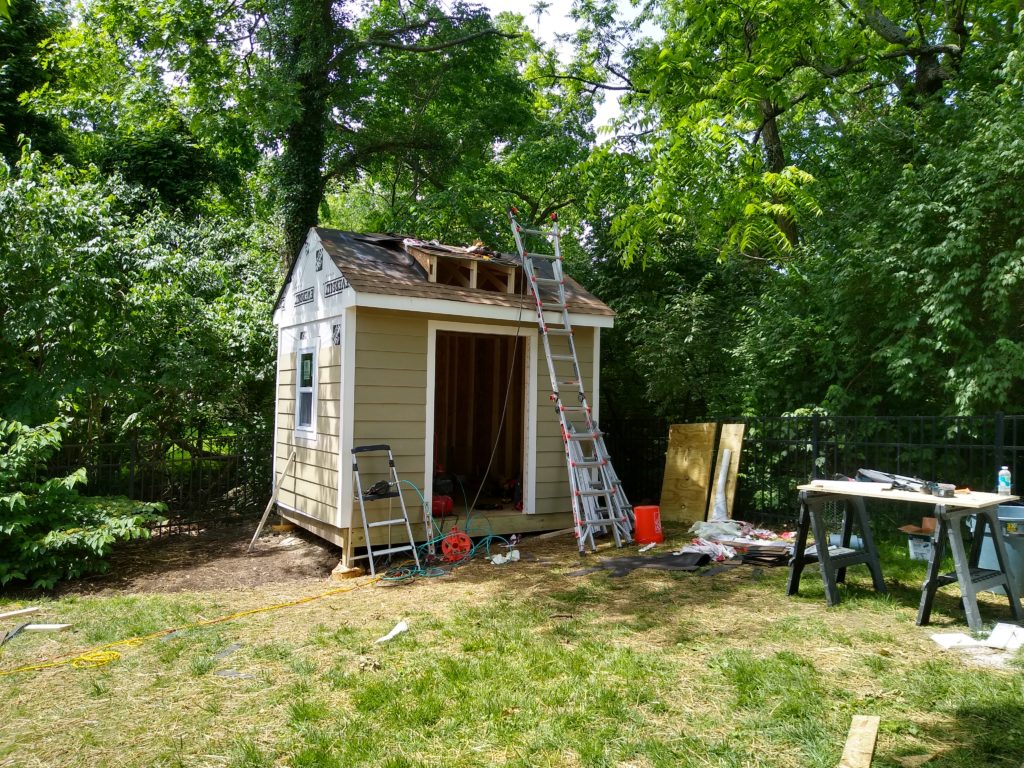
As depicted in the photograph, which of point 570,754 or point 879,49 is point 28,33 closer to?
point 879,49

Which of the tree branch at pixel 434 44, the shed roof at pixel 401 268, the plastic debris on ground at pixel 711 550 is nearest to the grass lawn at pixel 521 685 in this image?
the plastic debris on ground at pixel 711 550

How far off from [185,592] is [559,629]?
144 inches

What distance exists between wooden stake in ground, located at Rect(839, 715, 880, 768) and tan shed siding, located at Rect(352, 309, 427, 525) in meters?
4.95

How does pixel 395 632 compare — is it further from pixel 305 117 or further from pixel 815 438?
pixel 305 117

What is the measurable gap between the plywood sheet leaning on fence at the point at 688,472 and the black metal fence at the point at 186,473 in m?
5.73

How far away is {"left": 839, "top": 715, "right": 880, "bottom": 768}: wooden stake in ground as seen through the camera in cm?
282

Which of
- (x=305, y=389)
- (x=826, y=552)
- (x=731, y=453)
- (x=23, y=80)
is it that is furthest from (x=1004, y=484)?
(x=23, y=80)

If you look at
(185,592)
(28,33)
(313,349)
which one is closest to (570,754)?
(185,592)

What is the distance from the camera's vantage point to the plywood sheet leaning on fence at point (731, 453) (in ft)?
28.4

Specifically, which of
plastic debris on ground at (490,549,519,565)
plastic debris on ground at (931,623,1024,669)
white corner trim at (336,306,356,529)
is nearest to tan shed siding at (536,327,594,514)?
plastic debris on ground at (490,549,519,565)

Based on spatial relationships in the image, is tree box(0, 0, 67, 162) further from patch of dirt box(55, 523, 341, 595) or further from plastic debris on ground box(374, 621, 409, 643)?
plastic debris on ground box(374, 621, 409, 643)

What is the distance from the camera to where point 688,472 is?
365 inches

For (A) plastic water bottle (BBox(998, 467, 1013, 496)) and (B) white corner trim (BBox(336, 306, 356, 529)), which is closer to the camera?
(A) plastic water bottle (BBox(998, 467, 1013, 496))

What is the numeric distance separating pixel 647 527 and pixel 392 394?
10.5ft
